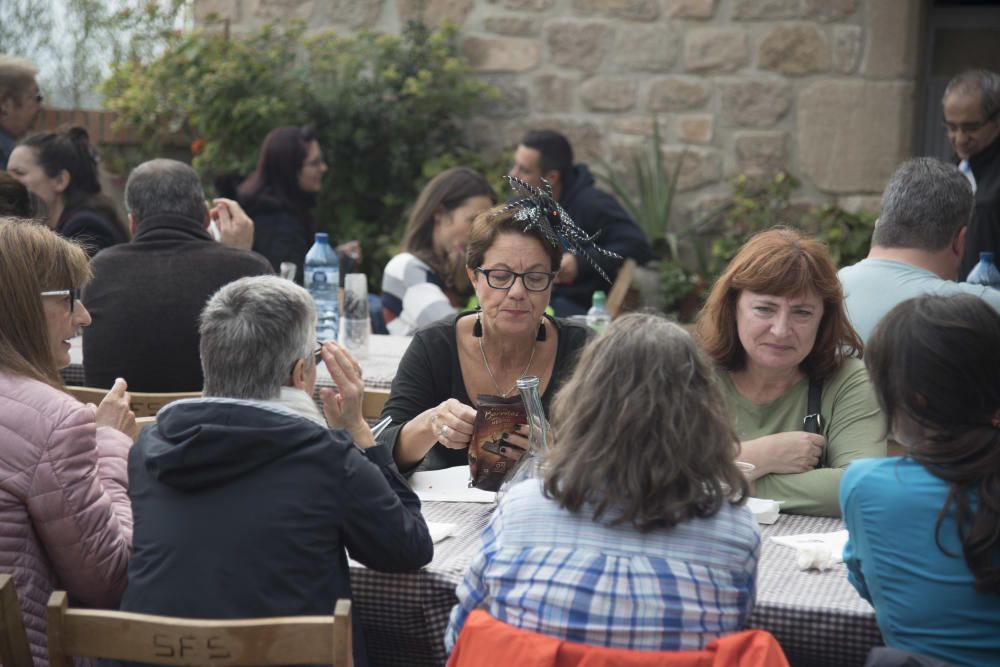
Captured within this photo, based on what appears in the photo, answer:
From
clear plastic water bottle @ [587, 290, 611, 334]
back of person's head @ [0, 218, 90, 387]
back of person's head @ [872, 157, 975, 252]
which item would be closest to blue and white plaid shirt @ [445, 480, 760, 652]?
back of person's head @ [0, 218, 90, 387]

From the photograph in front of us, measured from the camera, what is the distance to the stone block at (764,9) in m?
6.90

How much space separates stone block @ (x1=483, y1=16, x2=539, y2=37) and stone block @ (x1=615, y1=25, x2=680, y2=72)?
0.55m

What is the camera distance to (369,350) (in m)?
4.66

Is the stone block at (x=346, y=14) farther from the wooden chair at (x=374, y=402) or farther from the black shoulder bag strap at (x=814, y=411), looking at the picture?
the black shoulder bag strap at (x=814, y=411)

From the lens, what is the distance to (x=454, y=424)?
2.82 m

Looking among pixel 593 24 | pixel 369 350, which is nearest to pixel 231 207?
pixel 369 350

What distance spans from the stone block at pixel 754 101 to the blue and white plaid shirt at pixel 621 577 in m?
5.37

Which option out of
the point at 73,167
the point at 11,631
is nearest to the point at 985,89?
the point at 73,167

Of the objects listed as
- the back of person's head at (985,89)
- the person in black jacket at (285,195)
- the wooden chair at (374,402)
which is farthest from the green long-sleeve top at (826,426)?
the person in black jacket at (285,195)

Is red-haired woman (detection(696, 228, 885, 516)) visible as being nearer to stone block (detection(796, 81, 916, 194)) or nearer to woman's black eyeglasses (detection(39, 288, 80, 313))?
woman's black eyeglasses (detection(39, 288, 80, 313))

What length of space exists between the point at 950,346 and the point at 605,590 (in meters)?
0.72

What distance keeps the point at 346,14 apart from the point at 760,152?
2.80m

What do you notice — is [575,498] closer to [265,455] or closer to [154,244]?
[265,455]

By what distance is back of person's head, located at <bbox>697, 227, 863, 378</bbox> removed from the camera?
2.98m
